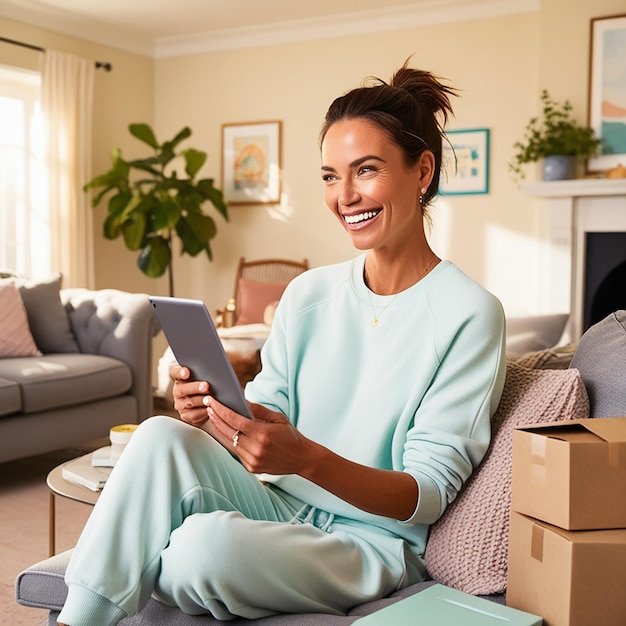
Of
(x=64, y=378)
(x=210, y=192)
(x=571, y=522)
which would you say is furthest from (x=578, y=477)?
(x=210, y=192)

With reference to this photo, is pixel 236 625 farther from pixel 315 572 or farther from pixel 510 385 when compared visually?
pixel 510 385

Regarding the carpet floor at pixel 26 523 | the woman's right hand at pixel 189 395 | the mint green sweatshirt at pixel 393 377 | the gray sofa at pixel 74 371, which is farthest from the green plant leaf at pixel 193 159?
the woman's right hand at pixel 189 395

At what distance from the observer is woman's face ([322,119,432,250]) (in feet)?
5.25

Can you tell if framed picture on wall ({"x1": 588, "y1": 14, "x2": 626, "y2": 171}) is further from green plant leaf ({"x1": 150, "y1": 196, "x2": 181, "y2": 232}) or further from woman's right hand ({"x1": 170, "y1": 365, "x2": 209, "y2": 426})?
woman's right hand ({"x1": 170, "y1": 365, "x2": 209, "y2": 426})

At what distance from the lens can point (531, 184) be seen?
5039mm

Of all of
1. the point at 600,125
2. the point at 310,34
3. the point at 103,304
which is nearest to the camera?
the point at 103,304

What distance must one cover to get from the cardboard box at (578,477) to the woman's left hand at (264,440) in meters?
0.36

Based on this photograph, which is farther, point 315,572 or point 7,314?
point 7,314

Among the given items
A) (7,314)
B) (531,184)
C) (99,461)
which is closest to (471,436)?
(99,461)

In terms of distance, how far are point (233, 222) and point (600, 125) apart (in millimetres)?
2691

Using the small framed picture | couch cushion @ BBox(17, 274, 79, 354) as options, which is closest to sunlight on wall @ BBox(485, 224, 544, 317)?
the small framed picture

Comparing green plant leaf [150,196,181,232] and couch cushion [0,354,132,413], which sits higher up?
green plant leaf [150,196,181,232]

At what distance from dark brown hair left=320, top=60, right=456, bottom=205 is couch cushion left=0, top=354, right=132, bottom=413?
2.45 m

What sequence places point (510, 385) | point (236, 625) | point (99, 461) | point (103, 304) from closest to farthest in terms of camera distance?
point (236, 625)
point (510, 385)
point (99, 461)
point (103, 304)
